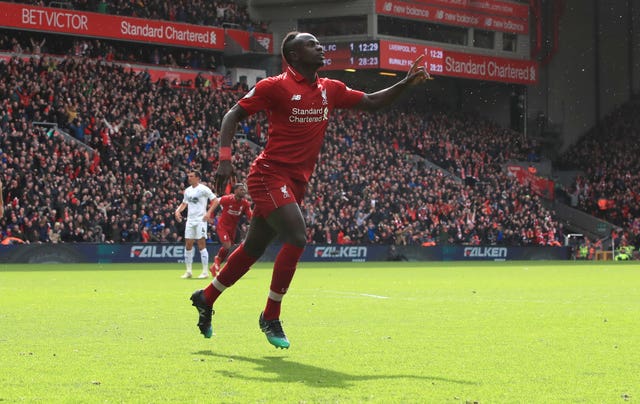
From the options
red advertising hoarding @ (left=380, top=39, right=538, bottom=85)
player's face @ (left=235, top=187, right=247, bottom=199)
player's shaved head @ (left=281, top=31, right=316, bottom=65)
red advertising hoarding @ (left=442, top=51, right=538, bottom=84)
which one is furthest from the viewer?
red advertising hoarding @ (left=442, top=51, right=538, bottom=84)

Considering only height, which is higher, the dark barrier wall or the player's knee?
the player's knee

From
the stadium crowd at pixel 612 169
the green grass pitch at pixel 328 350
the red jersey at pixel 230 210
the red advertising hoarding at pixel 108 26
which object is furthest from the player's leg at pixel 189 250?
the stadium crowd at pixel 612 169

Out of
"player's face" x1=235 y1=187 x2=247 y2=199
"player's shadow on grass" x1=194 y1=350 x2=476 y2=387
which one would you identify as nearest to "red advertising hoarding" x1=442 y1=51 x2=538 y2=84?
"player's face" x1=235 y1=187 x2=247 y2=199

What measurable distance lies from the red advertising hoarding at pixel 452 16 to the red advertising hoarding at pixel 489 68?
1628 millimetres

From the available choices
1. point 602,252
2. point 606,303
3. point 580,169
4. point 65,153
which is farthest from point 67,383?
point 580,169

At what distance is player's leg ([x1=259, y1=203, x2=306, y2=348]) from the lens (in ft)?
30.6

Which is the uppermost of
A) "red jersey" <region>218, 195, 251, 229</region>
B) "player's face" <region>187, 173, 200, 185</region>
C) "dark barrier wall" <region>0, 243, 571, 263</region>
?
"player's face" <region>187, 173, 200, 185</region>

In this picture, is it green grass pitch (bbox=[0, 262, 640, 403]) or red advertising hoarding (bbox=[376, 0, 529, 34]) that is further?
red advertising hoarding (bbox=[376, 0, 529, 34])

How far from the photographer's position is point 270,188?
30.9 ft

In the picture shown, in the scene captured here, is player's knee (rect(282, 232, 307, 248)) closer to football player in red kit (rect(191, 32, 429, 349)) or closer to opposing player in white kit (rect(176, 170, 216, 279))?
football player in red kit (rect(191, 32, 429, 349))

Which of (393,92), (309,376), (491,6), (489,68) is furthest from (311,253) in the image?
(309,376)

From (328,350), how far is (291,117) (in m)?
1.99

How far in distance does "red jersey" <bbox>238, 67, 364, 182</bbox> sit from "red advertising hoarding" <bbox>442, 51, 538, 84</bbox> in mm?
47641

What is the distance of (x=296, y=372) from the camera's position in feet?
26.2
